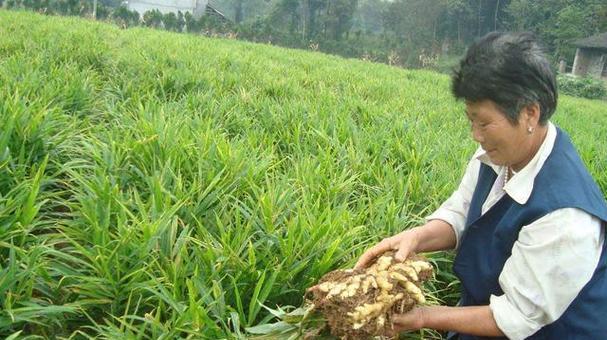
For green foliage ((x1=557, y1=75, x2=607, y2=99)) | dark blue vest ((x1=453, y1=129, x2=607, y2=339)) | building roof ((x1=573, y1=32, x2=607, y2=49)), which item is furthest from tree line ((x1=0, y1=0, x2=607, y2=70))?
dark blue vest ((x1=453, y1=129, x2=607, y2=339))

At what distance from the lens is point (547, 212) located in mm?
1417

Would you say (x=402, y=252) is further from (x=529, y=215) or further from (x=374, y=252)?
(x=529, y=215)

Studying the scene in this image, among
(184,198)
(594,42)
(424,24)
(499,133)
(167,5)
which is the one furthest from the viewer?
(424,24)

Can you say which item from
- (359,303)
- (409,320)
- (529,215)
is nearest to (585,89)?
(529,215)

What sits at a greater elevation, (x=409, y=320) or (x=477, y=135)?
(x=477, y=135)

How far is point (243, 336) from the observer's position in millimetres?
1610

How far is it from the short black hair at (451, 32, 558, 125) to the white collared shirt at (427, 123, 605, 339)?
194 millimetres

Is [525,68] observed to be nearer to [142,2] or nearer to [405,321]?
[405,321]

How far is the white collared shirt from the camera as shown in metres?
1.38

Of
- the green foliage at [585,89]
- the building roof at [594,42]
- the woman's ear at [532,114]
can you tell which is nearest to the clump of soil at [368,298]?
the woman's ear at [532,114]

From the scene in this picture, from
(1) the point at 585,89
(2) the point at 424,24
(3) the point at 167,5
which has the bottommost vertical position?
(1) the point at 585,89

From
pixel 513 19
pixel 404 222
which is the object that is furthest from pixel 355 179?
pixel 513 19

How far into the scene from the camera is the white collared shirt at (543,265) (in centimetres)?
138

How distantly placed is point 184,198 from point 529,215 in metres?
1.35
